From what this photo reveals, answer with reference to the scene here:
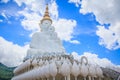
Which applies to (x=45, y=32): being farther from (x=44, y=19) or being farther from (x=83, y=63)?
(x=83, y=63)

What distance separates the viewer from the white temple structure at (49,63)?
11844mm

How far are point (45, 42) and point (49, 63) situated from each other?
16.2 meters

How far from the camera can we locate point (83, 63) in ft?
40.6

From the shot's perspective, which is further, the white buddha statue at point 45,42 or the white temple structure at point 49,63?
the white buddha statue at point 45,42

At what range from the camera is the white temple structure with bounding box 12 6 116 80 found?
11844mm

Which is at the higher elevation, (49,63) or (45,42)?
(45,42)

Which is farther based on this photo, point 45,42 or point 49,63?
point 45,42

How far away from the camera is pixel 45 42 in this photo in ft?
97.4

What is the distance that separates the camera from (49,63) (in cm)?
1358

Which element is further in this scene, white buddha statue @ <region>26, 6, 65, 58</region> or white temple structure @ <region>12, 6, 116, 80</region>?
white buddha statue @ <region>26, 6, 65, 58</region>

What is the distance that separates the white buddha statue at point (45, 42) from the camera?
27362 mm

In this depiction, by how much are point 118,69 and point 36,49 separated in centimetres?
1522

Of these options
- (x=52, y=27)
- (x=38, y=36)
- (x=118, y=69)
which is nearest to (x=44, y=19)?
(x=52, y=27)

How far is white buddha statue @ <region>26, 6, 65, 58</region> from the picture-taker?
1077 inches
